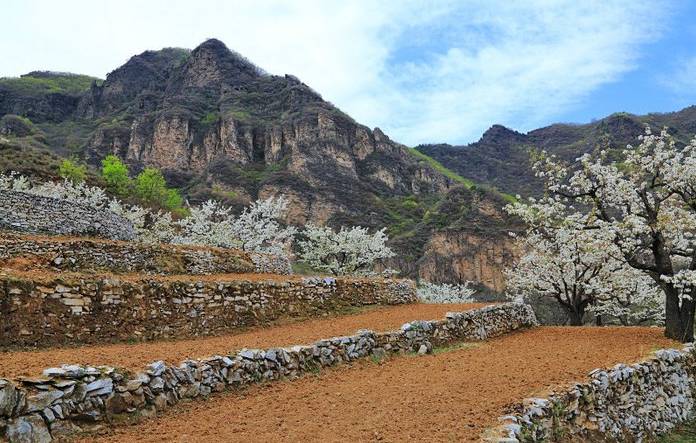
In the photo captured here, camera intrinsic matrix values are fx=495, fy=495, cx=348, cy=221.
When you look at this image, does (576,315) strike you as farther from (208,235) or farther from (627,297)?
(208,235)

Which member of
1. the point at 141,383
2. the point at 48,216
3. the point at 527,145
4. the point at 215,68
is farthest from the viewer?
the point at 527,145

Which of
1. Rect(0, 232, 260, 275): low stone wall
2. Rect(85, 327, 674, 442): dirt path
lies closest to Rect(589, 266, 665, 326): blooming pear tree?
Rect(85, 327, 674, 442): dirt path

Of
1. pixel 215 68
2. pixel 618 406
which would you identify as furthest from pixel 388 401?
pixel 215 68

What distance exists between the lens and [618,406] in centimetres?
1081

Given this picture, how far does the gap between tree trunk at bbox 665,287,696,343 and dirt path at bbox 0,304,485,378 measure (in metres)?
7.40

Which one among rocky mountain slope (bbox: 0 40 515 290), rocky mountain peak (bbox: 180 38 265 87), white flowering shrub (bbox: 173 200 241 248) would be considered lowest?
white flowering shrub (bbox: 173 200 241 248)

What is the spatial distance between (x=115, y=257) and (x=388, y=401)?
452 inches

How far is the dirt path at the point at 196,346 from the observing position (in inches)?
325

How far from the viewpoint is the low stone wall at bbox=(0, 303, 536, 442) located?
6.25 meters

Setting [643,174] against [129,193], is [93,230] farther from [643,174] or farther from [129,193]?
[129,193]

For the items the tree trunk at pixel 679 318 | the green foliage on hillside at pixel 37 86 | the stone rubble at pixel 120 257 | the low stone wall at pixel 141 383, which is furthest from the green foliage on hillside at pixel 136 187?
the green foliage on hillside at pixel 37 86

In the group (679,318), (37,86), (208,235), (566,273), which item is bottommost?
(679,318)

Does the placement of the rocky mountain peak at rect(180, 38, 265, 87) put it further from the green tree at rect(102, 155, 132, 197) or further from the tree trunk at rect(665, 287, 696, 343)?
the tree trunk at rect(665, 287, 696, 343)

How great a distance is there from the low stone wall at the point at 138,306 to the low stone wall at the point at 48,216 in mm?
7641
